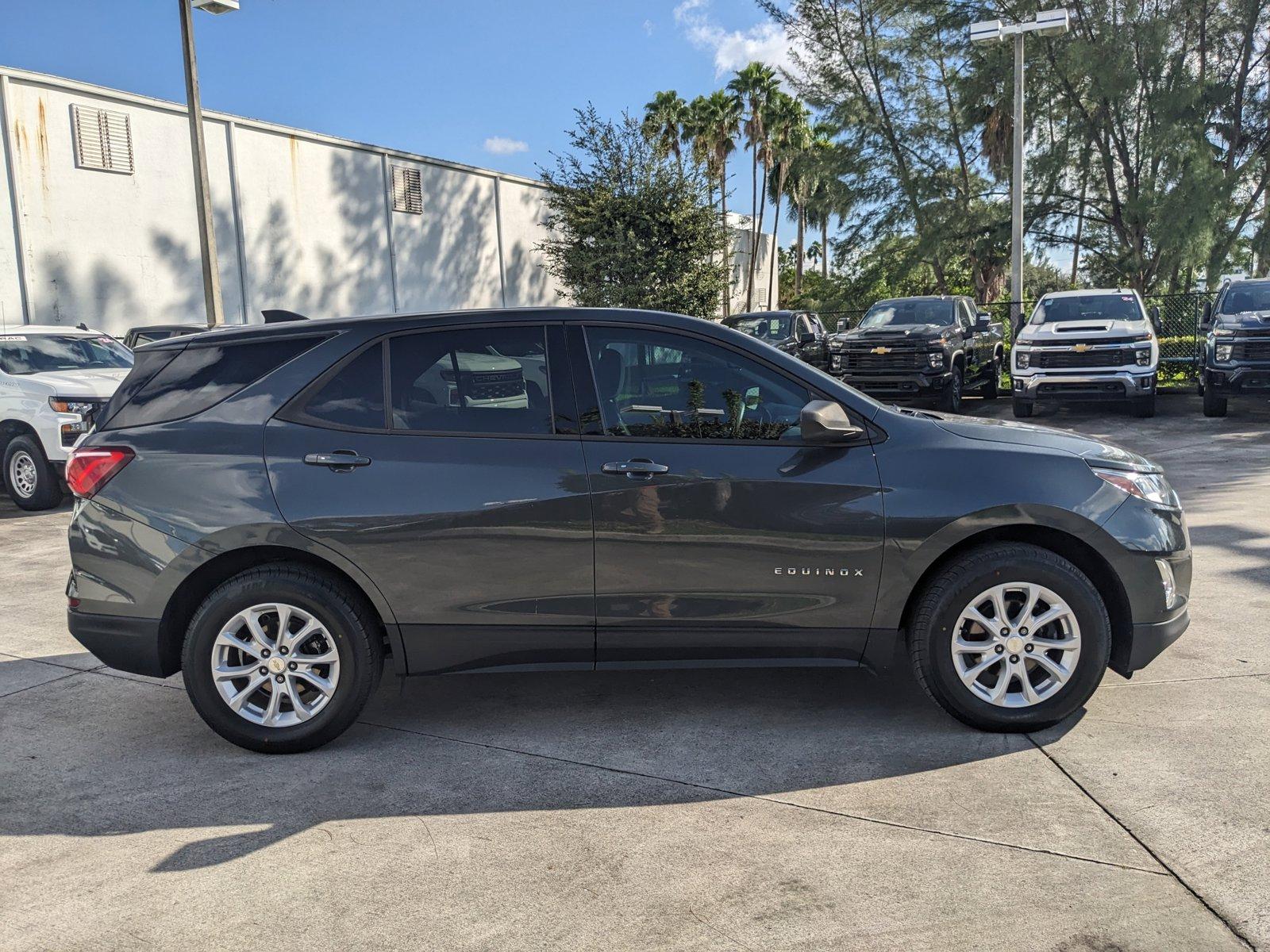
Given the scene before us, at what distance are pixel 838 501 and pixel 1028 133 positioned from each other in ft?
84.4

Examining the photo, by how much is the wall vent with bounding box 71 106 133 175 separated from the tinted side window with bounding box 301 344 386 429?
1700 cm

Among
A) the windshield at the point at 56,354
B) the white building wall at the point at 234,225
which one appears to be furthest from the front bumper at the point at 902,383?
the windshield at the point at 56,354

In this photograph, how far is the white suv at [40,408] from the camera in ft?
33.7

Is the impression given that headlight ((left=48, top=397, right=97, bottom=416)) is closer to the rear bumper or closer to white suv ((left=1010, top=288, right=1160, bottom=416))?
the rear bumper

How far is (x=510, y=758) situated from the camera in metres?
4.08

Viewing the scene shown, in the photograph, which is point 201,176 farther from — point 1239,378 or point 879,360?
point 1239,378

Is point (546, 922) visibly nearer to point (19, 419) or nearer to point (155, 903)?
point (155, 903)

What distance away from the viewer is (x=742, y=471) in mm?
4059

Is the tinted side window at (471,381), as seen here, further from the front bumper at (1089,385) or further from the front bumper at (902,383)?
the front bumper at (1089,385)

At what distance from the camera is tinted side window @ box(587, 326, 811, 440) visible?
4.14 meters

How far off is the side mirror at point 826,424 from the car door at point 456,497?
884 millimetres

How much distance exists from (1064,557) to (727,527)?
1373 mm

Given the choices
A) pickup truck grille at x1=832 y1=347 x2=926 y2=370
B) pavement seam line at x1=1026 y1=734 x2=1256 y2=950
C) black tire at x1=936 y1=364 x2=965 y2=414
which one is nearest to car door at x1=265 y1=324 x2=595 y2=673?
pavement seam line at x1=1026 y1=734 x2=1256 y2=950

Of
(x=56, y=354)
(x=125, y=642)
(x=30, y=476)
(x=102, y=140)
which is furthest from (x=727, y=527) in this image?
(x=102, y=140)
